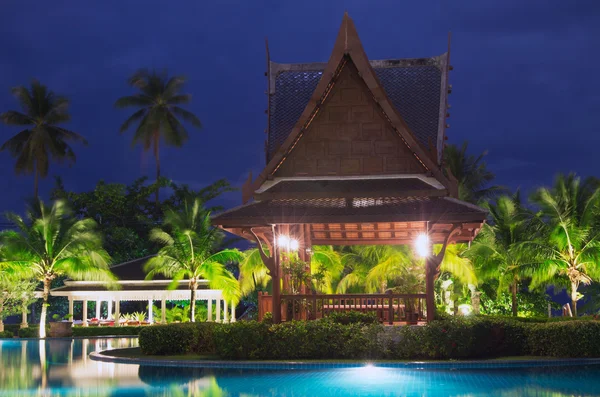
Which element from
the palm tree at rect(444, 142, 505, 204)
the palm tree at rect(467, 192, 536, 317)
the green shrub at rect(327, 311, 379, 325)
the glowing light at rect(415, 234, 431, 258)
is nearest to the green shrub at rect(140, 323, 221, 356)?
the green shrub at rect(327, 311, 379, 325)

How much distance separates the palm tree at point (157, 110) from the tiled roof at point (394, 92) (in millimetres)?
33166

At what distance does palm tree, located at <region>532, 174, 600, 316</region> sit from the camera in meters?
29.2

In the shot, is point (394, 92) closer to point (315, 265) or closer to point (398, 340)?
point (398, 340)

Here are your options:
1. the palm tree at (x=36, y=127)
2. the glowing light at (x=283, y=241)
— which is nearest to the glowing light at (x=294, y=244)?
the glowing light at (x=283, y=241)

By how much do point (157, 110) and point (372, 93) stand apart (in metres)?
37.4

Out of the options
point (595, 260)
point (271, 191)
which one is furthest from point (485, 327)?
point (595, 260)

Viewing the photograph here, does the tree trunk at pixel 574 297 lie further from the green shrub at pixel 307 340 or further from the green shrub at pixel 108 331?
the green shrub at pixel 108 331

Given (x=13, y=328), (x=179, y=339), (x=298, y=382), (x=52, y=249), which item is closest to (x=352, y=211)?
(x=298, y=382)

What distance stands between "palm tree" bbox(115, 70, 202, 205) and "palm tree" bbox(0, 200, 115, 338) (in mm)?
17384

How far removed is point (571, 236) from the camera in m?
29.2

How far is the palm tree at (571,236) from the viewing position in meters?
29.2

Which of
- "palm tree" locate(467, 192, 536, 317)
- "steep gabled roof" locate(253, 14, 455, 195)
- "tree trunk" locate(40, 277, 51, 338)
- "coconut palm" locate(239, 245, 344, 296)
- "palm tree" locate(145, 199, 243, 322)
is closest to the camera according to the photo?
"steep gabled roof" locate(253, 14, 455, 195)

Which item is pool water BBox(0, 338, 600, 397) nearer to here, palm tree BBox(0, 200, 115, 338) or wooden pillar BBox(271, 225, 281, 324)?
wooden pillar BBox(271, 225, 281, 324)

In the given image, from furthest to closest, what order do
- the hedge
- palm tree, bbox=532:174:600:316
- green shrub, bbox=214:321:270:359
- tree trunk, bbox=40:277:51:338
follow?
tree trunk, bbox=40:277:51:338 → palm tree, bbox=532:174:600:316 → green shrub, bbox=214:321:270:359 → the hedge
